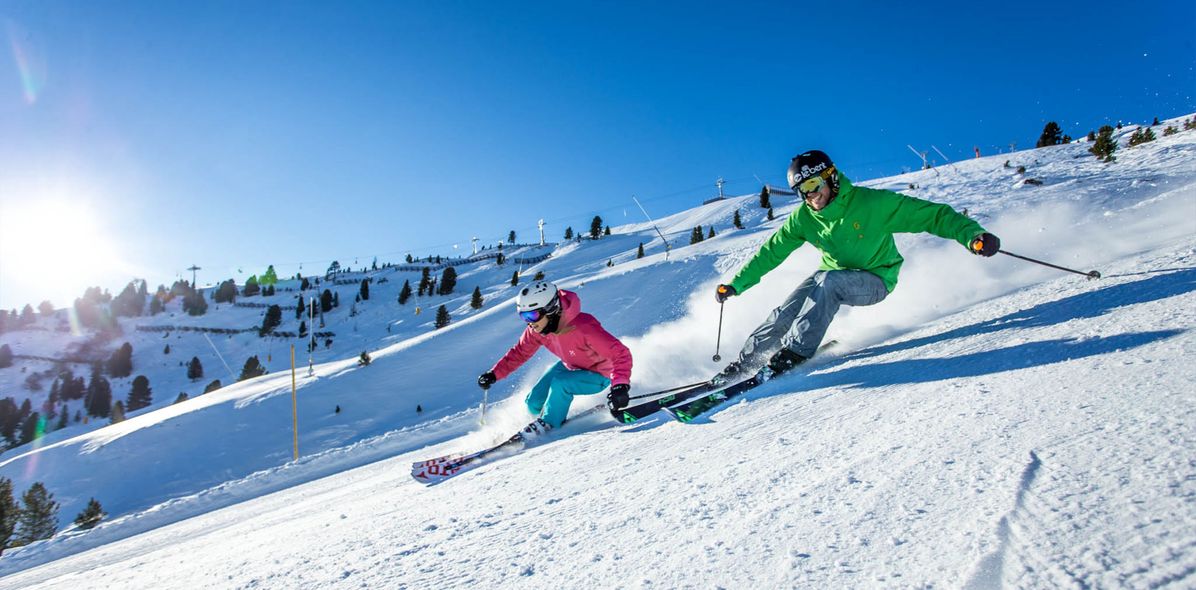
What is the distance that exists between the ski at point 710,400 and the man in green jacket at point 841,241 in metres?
0.31

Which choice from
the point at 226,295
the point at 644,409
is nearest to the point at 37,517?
the point at 644,409

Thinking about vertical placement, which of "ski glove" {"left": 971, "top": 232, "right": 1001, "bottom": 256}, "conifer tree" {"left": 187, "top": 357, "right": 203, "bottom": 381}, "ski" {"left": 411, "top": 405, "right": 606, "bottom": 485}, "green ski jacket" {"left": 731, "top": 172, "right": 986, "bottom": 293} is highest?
"green ski jacket" {"left": 731, "top": 172, "right": 986, "bottom": 293}

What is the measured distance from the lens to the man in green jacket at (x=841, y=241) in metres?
4.39

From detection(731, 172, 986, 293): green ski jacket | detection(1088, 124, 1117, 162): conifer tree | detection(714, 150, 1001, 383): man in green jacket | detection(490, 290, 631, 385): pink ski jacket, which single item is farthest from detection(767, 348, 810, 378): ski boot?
detection(1088, 124, 1117, 162): conifer tree

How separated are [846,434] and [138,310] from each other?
386ft

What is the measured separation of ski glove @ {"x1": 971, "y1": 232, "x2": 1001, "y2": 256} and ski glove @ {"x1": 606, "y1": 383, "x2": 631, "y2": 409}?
2.88m

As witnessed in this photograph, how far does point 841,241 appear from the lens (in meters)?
4.70

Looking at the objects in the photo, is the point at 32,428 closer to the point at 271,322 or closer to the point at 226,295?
the point at 271,322

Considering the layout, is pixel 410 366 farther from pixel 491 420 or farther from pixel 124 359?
pixel 124 359

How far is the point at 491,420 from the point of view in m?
6.99

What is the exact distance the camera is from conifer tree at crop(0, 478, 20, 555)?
45.5ft

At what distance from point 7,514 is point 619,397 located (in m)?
21.1

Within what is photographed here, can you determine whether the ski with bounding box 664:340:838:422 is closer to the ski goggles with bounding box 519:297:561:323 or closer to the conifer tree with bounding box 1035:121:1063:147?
the ski goggles with bounding box 519:297:561:323

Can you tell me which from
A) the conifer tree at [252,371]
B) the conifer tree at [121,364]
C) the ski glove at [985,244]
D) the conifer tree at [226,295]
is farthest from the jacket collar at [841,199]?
the conifer tree at [226,295]
